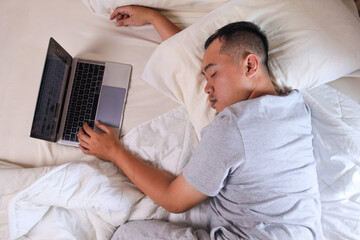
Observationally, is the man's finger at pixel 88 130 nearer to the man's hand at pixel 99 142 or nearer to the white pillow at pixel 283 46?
the man's hand at pixel 99 142

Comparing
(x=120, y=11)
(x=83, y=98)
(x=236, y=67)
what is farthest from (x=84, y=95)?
(x=236, y=67)

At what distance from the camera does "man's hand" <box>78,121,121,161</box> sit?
0.98m

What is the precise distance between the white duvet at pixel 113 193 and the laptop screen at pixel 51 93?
0.16 meters

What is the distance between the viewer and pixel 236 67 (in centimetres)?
83

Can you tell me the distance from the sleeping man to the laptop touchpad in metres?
0.25

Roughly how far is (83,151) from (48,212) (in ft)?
0.83

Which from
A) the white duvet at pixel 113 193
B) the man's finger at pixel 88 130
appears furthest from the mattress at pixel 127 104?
the man's finger at pixel 88 130

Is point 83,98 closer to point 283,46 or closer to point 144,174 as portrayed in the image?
point 144,174

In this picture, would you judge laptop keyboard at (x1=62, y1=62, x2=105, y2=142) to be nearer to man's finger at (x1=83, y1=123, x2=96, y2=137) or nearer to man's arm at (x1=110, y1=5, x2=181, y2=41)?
man's finger at (x1=83, y1=123, x2=96, y2=137)

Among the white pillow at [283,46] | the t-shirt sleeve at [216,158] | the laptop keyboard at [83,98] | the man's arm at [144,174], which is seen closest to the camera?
the t-shirt sleeve at [216,158]

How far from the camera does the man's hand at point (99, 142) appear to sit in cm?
98

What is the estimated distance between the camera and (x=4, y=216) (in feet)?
2.94

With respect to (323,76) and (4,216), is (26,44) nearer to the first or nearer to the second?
(4,216)

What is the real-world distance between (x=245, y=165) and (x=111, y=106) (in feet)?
2.08
